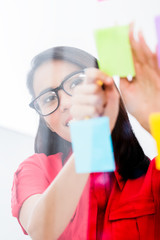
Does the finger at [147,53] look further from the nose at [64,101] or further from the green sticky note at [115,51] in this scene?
the nose at [64,101]

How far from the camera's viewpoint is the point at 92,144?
0.41 metres

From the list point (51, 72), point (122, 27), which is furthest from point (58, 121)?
point (122, 27)

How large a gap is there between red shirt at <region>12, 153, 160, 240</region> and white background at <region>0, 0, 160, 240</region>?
9cm

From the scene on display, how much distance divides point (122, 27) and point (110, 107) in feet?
0.42

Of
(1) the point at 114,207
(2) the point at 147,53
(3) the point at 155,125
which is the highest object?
(2) the point at 147,53

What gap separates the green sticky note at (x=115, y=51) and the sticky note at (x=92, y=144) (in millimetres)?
81

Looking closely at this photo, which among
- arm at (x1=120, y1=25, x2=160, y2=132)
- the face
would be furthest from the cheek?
arm at (x1=120, y1=25, x2=160, y2=132)

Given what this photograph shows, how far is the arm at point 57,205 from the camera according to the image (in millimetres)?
429

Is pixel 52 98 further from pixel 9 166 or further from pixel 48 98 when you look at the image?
pixel 9 166

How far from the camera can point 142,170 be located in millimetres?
483

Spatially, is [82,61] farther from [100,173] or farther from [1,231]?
[1,231]

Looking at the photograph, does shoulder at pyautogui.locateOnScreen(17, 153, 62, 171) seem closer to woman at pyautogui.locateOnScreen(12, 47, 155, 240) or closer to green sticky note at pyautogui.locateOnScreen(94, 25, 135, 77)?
woman at pyautogui.locateOnScreen(12, 47, 155, 240)

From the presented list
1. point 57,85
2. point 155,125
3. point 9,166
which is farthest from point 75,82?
Result: point 9,166

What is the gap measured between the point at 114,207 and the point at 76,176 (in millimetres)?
96
